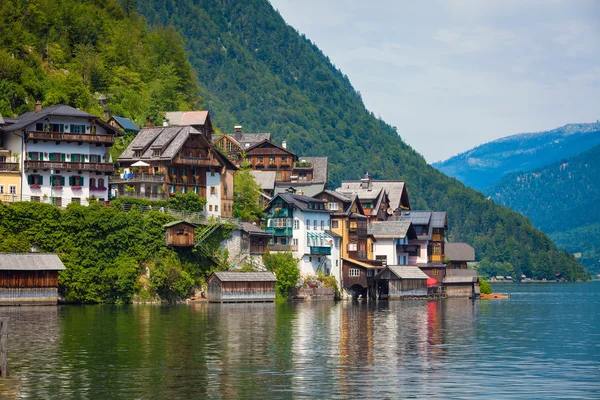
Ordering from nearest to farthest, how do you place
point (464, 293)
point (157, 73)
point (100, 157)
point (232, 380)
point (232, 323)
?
1. point (232, 380)
2. point (232, 323)
3. point (100, 157)
4. point (464, 293)
5. point (157, 73)

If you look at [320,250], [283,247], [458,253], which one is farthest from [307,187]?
[458,253]

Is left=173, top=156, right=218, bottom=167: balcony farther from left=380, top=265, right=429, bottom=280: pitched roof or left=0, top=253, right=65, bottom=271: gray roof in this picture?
left=0, top=253, right=65, bottom=271: gray roof

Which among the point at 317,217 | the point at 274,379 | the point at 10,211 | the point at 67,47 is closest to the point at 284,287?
the point at 317,217

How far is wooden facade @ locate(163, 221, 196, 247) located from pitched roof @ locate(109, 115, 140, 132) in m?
28.4

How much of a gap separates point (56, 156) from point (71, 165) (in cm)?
214

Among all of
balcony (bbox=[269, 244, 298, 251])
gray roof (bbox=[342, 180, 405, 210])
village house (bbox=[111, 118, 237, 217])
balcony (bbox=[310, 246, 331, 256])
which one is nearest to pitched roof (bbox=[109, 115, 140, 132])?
village house (bbox=[111, 118, 237, 217])

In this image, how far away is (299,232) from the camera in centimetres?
12862

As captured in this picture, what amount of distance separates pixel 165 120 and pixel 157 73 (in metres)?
31.3

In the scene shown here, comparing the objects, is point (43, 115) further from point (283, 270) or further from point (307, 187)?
point (307, 187)

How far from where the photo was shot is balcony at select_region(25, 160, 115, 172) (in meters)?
113

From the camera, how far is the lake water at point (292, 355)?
48.3 metres

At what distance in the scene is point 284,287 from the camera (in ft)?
401

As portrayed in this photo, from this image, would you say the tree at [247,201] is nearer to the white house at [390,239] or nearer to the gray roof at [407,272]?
the white house at [390,239]

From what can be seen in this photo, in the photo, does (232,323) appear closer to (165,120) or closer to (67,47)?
(165,120)
